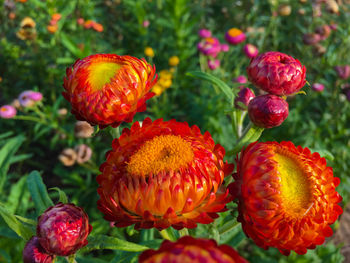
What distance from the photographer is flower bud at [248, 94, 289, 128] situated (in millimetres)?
1146

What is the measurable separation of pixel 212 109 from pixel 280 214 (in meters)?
2.08

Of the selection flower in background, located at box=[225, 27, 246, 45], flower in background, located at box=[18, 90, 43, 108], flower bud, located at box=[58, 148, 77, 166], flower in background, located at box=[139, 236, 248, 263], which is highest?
flower in background, located at box=[139, 236, 248, 263]

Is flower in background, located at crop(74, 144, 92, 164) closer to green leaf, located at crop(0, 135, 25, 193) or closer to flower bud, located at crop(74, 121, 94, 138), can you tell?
flower bud, located at crop(74, 121, 94, 138)

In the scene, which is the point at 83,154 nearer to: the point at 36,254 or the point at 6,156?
the point at 6,156

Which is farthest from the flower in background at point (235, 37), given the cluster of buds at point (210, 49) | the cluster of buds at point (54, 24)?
the cluster of buds at point (54, 24)

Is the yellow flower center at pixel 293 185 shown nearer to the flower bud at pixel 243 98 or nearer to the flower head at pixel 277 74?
the flower head at pixel 277 74

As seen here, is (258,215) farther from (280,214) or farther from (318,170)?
(318,170)

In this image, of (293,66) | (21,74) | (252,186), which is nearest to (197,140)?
(252,186)

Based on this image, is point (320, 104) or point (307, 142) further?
point (320, 104)

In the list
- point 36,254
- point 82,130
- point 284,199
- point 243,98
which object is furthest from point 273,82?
point 82,130

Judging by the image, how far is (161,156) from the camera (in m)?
0.94

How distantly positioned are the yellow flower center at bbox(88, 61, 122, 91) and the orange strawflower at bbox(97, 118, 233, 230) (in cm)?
19

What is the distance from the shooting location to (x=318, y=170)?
0.98 m

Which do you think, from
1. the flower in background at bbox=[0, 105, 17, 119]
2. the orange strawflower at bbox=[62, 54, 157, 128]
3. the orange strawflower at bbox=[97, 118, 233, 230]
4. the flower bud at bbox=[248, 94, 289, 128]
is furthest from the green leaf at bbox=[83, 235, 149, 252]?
the flower in background at bbox=[0, 105, 17, 119]
